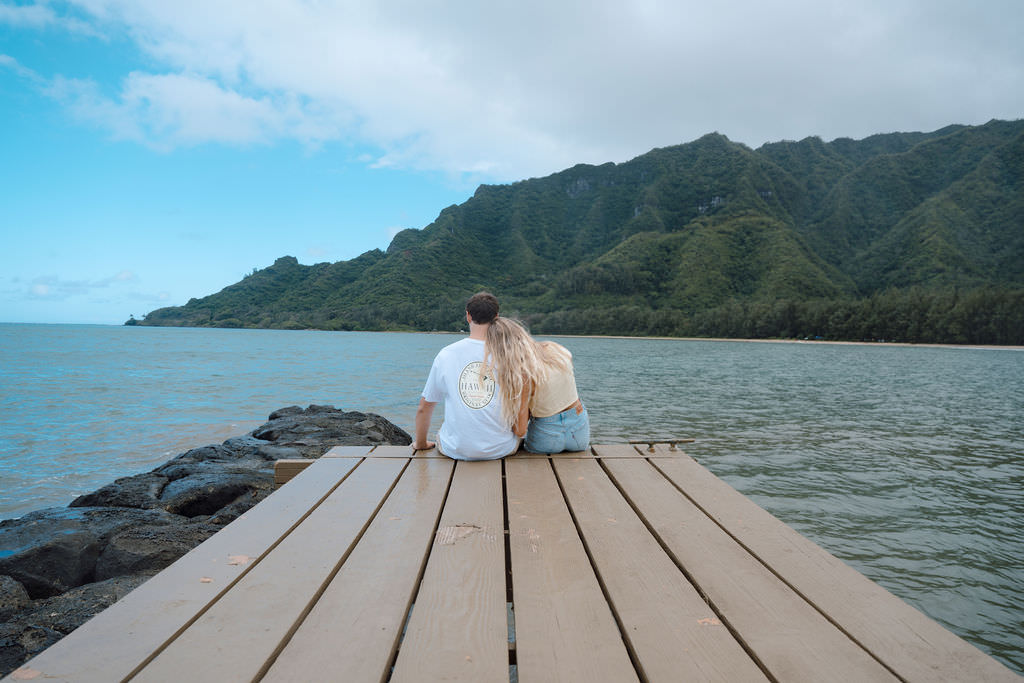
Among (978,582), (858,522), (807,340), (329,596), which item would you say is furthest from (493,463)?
(807,340)

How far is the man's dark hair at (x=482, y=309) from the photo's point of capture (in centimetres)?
420

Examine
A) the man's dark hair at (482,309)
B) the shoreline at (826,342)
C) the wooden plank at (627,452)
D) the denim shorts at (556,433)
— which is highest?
the man's dark hair at (482,309)

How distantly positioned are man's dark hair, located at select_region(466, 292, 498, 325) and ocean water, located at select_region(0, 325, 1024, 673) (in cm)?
443

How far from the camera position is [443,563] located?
7.65ft

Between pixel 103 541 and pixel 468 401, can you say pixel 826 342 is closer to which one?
pixel 468 401

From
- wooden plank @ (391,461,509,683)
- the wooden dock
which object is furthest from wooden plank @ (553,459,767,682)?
wooden plank @ (391,461,509,683)

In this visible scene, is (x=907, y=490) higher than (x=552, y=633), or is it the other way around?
(x=552, y=633)

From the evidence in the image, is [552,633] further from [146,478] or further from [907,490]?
[907,490]

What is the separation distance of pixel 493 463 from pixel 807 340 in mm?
94105

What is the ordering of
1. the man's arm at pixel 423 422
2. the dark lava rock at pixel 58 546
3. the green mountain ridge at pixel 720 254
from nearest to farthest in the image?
the dark lava rock at pixel 58 546, the man's arm at pixel 423 422, the green mountain ridge at pixel 720 254

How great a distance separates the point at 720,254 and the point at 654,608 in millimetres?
120090

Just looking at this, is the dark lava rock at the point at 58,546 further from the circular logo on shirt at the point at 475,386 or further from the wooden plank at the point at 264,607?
the circular logo on shirt at the point at 475,386

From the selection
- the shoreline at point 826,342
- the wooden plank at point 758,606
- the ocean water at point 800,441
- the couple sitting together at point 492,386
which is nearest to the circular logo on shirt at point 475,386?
the couple sitting together at point 492,386

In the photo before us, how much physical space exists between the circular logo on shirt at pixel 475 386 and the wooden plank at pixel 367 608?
42.6 inches
